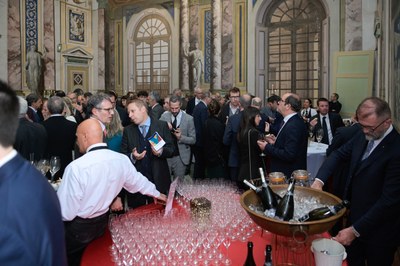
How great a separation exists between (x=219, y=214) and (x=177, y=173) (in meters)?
2.87

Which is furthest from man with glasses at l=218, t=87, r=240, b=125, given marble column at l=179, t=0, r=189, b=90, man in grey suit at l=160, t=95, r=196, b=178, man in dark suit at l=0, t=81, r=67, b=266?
marble column at l=179, t=0, r=189, b=90

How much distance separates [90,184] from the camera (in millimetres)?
2373

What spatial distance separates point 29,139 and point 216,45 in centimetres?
987

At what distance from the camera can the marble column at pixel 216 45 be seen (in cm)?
1293

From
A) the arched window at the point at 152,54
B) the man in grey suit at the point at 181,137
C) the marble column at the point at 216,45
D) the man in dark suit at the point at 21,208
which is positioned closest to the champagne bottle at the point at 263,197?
the man in dark suit at the point at 21,208

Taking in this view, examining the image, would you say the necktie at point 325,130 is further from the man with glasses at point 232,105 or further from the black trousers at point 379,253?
the black trousers at point 379,253

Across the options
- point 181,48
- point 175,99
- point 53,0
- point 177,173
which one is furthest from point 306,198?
point 53,0

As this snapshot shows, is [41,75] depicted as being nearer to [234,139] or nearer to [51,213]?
[234,139]

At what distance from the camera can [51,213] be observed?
1.24 metres

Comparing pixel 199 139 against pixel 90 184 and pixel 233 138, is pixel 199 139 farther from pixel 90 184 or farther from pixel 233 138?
pixel 90 184

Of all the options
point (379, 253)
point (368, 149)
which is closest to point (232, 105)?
point (368, 149)

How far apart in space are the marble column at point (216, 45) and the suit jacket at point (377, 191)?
10.4 m

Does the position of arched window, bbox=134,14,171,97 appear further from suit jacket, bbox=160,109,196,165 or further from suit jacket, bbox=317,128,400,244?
suit jacket, bbox=317,128,400,244

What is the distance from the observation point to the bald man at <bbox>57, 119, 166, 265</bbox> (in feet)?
7.77
